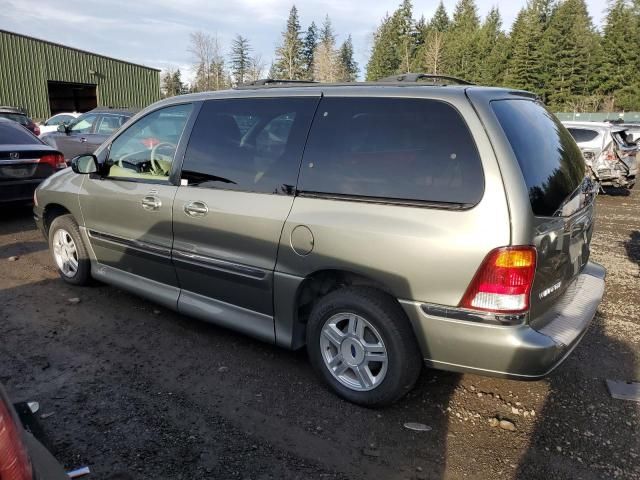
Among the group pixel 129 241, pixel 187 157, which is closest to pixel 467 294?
pixel 187 157

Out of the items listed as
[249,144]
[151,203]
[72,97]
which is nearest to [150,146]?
[151,203]

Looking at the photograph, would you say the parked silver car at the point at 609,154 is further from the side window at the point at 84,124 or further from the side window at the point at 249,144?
the side window at the point at 84,124

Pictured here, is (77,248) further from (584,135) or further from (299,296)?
(584,135)

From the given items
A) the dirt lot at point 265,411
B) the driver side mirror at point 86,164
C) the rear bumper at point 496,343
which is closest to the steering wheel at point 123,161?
the driver side mirror at point 86,164

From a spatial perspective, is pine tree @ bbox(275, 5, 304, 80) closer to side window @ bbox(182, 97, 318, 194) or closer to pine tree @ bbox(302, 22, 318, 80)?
pine tree @ bbox(302, 22, 318, 80)

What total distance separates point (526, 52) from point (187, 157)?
64595mm

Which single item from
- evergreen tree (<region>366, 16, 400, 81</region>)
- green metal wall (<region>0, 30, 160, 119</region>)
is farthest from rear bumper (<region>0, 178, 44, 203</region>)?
evergreen tree (<region>366, 16, 400, 81</region>)

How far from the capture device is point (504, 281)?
2.47m

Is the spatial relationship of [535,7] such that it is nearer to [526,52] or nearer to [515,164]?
[526,52]

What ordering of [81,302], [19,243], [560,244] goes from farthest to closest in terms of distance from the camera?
1. [19,243]
2. [81,302]
3. [560,244]

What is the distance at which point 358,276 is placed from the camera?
298cm

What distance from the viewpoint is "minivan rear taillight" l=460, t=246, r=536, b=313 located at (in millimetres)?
2451

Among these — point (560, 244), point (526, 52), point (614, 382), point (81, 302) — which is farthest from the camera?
point (526, 52)

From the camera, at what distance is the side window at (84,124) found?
11766 mm
